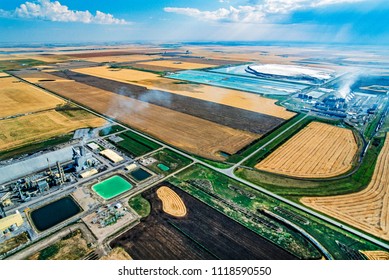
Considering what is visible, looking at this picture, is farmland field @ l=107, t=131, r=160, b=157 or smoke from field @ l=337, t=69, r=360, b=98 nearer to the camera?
farmland field @ l=107, t=131, r=160, b=157

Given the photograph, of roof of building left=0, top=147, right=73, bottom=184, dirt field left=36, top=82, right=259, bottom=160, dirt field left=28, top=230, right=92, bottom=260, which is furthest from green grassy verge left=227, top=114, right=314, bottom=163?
roof of building left=0, top=147, right=73, bottom=184

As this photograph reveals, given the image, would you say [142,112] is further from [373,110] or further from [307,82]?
[307,82]

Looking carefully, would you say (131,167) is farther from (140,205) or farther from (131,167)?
(140,205)

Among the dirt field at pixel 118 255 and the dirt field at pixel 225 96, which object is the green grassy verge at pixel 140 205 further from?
the dirt field at pixel 225 96

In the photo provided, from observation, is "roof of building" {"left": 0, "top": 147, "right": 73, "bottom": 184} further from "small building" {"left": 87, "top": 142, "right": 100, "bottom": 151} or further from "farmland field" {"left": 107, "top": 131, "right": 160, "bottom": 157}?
"farmland field" {"left": 107, "top": 131, "right": 160, "bottom": 157}

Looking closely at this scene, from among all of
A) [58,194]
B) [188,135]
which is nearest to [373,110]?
[188,135]

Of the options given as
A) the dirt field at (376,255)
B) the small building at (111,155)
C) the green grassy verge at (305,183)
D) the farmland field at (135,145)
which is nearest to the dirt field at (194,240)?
the dirt field at (376,255)

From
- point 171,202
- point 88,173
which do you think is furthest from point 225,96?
point 171,202
